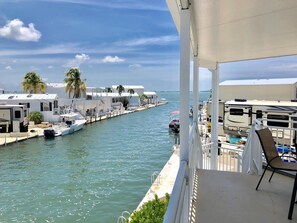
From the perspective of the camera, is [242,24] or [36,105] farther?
[36,105]

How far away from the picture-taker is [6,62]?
4428cm

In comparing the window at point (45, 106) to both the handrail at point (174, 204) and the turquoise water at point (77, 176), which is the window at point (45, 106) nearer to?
the turquoise water at point (77, 176)

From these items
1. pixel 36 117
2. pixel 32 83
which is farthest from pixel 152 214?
pixel 32 83

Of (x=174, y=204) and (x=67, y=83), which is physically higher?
(x=67, y=83)

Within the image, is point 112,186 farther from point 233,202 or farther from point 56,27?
point 56,27

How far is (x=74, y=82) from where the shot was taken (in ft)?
116

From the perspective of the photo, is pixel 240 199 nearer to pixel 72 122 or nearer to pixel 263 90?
pixel 263 90

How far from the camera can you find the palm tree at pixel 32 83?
32.7 m

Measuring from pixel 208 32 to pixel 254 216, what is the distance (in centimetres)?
223

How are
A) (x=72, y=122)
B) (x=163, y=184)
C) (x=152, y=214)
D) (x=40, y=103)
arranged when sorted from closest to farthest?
(x=152, y=214), (x=163, y=184), (x=72, y=122), (x=40, y=103)

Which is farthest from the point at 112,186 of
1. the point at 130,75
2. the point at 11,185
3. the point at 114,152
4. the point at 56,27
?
the point at 130,75

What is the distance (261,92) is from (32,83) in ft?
95.1

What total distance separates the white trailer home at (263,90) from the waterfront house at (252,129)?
13.1m

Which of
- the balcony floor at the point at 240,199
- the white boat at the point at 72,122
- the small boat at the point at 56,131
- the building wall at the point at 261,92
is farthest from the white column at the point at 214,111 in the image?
the white boat at the point at 72,122
